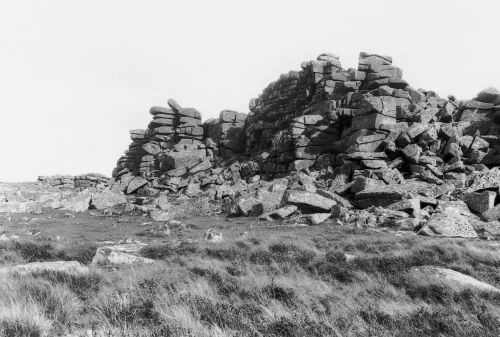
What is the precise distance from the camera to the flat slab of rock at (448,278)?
32.4ft

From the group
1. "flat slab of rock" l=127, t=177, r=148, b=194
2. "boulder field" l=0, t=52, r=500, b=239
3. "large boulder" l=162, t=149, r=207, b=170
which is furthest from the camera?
"large boulder" l=162, t=149, r=207, b=170

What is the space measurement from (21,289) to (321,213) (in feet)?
77.7

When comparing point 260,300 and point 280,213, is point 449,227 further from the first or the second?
point 260,300

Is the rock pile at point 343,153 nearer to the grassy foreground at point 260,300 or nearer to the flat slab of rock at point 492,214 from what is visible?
the flat slab of rock at point 492,214

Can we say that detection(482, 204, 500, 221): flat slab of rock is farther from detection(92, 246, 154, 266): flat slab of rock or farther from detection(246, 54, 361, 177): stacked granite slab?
detection(246, 54, 361, 177): stacked granite slab

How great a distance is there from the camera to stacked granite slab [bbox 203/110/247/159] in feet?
246

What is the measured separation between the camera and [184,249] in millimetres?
17078

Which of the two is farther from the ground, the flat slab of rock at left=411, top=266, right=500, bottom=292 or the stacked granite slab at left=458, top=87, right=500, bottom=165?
the stacked granite slab at left=458, top=87, right=500, bottom=165

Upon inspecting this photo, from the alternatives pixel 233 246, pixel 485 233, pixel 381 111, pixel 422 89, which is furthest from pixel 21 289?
pixel 422 89

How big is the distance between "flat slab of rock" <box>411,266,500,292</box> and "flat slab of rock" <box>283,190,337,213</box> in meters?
19.4

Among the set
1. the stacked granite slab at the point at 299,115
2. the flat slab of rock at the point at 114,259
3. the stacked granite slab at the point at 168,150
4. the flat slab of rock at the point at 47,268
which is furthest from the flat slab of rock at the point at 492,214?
the stacked granite slab at the point at 168,150

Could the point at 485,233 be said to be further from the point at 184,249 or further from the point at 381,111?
the point at 381,111

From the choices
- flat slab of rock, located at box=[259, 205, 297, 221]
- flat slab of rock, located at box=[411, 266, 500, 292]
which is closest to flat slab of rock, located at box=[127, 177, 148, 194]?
flat slab of rock, located at box=[259, 205, 297, 221]

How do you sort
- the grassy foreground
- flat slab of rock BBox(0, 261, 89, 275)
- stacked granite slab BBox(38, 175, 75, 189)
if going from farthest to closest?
stacked granite slab BBox(38, 175, 75, 189), flat slab of rock BBox(0, 261, 89, 275), the grassy foreground
